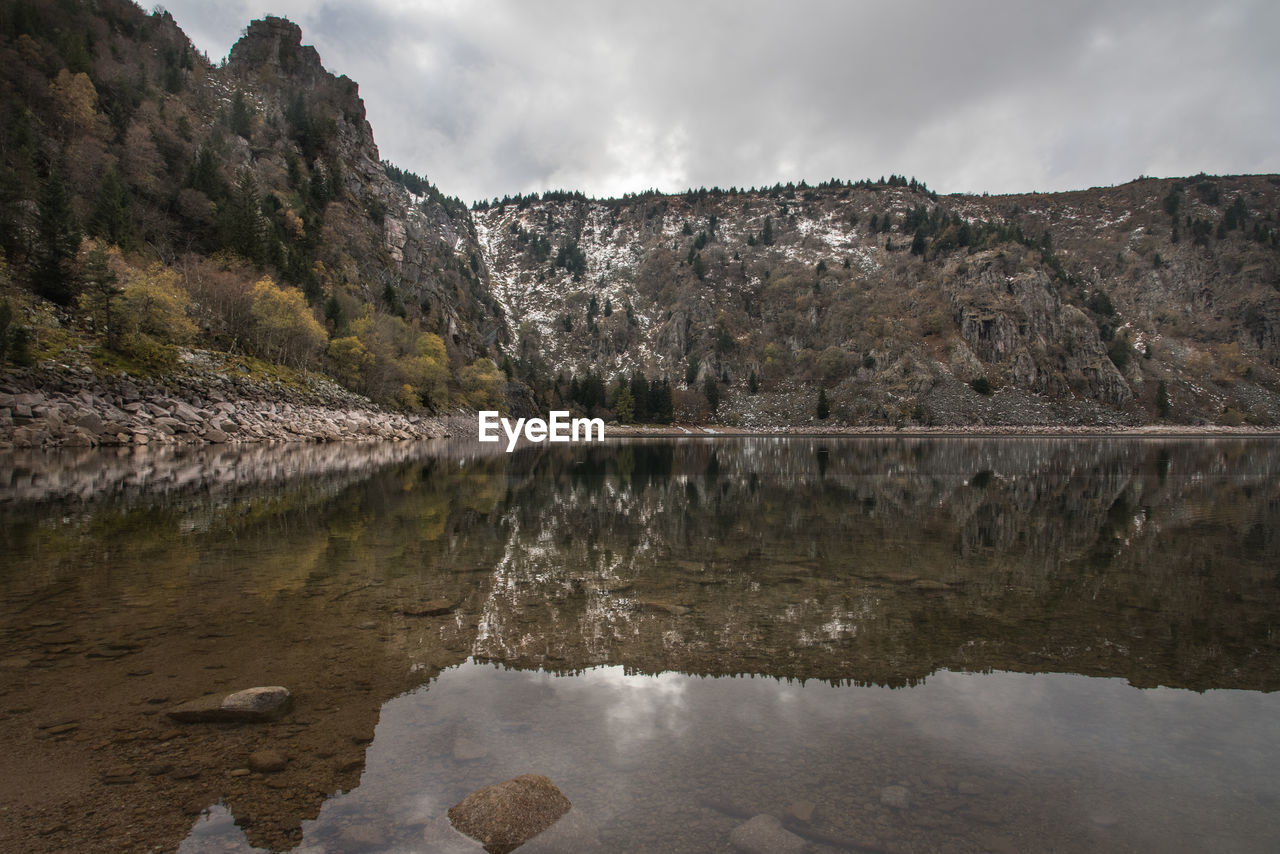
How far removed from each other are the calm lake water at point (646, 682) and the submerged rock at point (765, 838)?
72 mm

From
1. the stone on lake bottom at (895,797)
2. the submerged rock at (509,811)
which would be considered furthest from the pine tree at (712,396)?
the submerged rock at (509,811)

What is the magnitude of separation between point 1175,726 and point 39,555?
16.1 metres

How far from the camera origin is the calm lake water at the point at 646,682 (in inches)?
151

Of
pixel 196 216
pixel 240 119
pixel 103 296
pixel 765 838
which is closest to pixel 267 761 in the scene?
pixel 765 838

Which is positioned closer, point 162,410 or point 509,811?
point 509,811

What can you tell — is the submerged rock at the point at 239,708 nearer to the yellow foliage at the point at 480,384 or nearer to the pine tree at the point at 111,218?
the pine tree at the point at 111,218

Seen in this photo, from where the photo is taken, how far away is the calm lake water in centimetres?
384

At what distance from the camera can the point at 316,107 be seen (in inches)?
4284

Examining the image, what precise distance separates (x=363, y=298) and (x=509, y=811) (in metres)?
94.0

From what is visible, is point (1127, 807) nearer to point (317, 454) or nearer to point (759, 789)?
point (759, 789)

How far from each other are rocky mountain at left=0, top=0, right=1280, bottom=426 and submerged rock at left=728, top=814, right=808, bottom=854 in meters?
43.2

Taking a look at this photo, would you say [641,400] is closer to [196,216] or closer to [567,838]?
[196,216]

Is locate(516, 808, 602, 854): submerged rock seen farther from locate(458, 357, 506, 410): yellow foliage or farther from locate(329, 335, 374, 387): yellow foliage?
locate(458, 357, 506, 410): yellow foliage

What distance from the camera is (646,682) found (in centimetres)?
617
